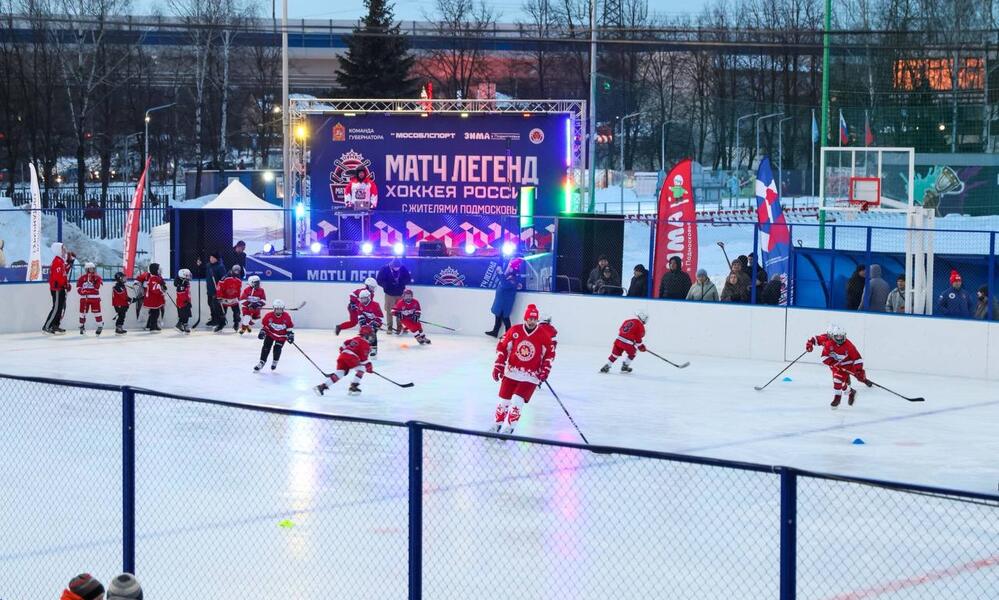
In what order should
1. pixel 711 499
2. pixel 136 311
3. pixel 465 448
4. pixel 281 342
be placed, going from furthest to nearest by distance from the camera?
pixel 136 311 < pixel 281 342 < pixel 465 448 < pixel 711 499

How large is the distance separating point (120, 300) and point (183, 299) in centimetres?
112

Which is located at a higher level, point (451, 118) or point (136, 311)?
point (451, 118)

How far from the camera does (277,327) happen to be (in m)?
17.5

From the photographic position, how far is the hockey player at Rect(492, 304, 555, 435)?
528 inches

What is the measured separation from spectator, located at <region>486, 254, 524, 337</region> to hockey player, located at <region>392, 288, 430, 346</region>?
134cm

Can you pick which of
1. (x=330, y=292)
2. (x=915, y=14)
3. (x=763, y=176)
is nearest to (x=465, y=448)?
(x=330, y=292)

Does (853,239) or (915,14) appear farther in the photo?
(915,14)

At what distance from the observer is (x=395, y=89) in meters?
49.9

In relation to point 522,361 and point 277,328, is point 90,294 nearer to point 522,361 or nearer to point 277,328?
point 277,328

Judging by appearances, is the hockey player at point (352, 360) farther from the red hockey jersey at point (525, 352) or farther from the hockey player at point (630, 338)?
the hockey player at point (630, 338)

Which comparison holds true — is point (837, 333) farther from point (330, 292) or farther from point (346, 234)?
point (346, 234)

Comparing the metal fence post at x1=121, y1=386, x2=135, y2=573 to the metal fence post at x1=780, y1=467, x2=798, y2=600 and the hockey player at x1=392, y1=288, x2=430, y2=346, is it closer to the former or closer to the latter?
the metal fence post at x1=780, y1=467, x2=798, y2=600

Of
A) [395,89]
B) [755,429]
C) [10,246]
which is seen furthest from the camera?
[395,89]

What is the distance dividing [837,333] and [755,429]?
167cm
